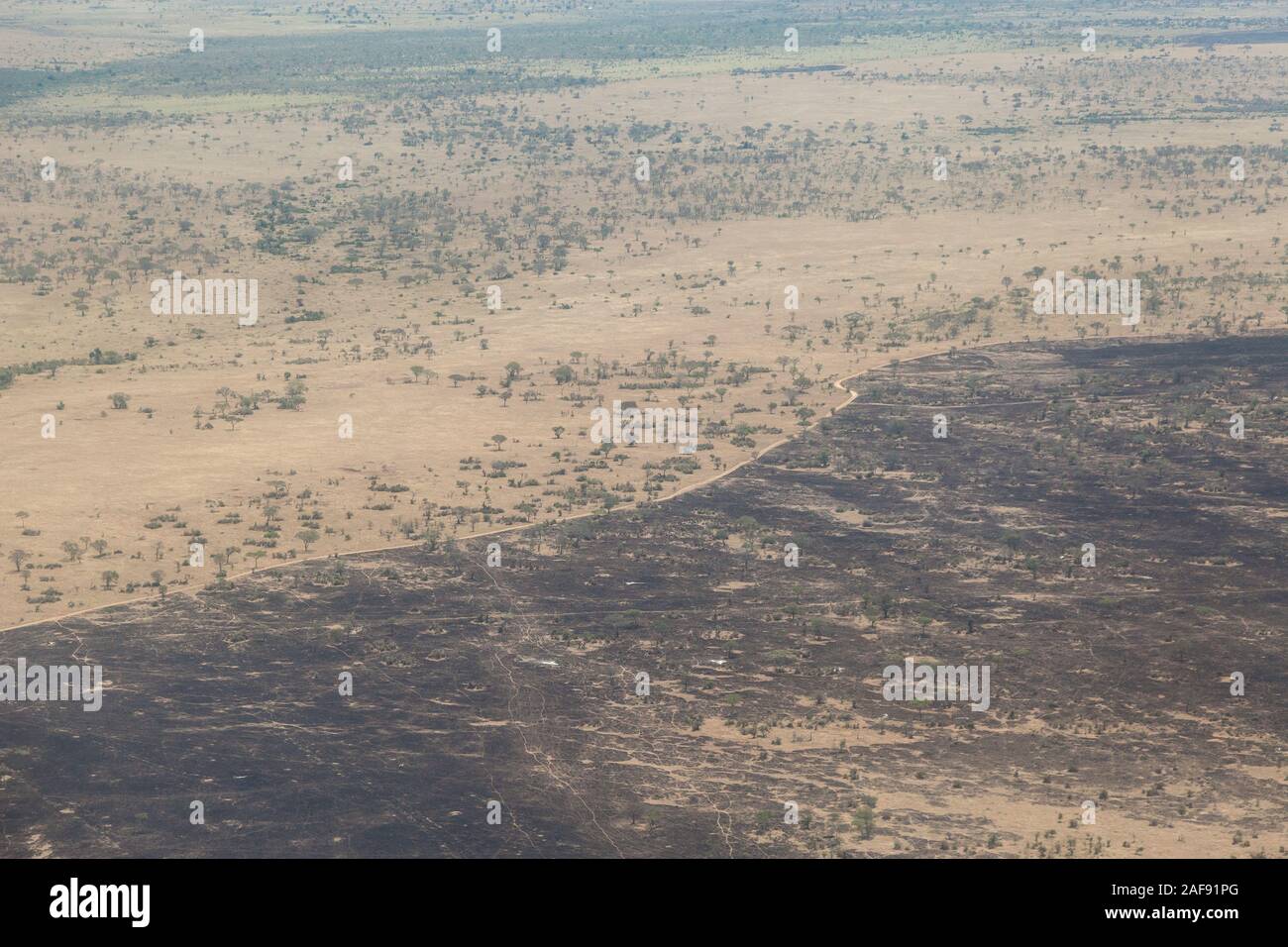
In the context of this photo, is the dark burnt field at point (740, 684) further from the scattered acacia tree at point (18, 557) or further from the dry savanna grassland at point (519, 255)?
the scattered acacia tree at point (18, 557)

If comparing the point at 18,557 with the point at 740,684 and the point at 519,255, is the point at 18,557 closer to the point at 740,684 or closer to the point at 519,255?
the point at 740,684

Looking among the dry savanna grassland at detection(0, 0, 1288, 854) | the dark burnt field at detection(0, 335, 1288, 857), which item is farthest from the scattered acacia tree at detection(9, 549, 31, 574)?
the dark burnt field at detection(0, 335, 1288, 857)

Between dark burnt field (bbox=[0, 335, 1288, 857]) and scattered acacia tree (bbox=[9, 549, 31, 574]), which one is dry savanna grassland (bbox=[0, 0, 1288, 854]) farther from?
dark burnt field (bbox=[0, 335, 1288, 857])

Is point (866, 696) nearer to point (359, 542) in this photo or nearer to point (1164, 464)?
point (359, 542)

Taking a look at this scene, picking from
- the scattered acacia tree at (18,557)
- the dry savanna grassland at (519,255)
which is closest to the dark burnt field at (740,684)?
the dry savanna grassland at (519,255)

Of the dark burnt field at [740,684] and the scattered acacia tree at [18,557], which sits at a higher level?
the scattered acacia tree at [18,557]
